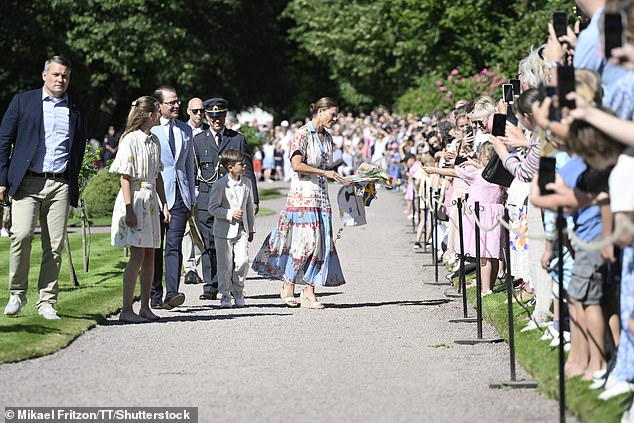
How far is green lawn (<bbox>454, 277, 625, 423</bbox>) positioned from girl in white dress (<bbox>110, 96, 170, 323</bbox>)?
120 inches

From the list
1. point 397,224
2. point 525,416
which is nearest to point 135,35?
point 397,224

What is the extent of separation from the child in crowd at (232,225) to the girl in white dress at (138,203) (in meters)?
1.38

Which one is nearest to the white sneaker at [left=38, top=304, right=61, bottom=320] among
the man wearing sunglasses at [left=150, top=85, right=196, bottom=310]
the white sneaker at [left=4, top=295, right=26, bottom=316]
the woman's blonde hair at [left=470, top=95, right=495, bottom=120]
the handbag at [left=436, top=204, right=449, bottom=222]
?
the white sneaker at [left=4, top=295, right=26, bottom=316]

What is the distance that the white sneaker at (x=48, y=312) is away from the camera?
1195cm

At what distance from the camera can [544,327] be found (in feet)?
35.0

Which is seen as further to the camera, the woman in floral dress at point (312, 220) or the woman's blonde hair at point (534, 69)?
the woman in floral dress at point (312, 220)

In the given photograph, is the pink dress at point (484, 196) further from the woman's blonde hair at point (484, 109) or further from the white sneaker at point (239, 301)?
the white sneaker at point (239, 301)

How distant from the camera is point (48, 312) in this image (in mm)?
11992

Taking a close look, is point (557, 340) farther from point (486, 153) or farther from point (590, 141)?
point (486, 153)

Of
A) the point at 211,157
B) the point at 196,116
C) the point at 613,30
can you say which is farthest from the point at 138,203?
the point at 613,30

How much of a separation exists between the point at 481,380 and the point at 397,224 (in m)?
17.5

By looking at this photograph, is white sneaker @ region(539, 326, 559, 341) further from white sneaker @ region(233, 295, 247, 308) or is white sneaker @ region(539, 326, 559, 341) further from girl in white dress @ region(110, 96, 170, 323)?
white sneaker @ region(233, 295, 247, 308)

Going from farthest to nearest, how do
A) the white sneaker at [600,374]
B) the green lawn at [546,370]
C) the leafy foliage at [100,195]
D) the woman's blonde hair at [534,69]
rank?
the leafy foliage at [100,195] < the woman's blonde hair at [534,69] < the white sneaker at [600,374] < the green lawn at [546,370]

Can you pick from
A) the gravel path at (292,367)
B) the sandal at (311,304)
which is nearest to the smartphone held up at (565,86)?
the gravel path at (292,367)
